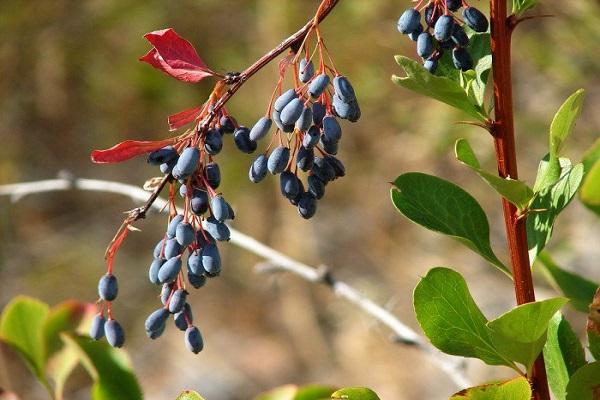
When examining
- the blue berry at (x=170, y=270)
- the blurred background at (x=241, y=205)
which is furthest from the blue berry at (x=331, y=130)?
the blurred background at (x=241, y=205)

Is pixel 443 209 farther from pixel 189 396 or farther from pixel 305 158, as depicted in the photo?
pixel 189 396

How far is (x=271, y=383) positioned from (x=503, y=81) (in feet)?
14.0

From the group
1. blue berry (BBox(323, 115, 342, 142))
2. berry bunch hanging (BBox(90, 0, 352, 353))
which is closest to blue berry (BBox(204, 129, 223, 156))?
berry bunch hanging (BBox(90, 0, 352, 353))

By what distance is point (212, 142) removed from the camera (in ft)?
2.74

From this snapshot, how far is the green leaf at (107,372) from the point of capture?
112cm

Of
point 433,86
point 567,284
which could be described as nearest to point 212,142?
point 433,86

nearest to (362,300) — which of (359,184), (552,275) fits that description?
(552,275)

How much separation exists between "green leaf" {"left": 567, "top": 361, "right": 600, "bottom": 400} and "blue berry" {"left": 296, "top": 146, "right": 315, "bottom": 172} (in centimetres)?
33

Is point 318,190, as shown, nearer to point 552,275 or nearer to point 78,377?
point 552,275

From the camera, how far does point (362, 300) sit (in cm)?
136

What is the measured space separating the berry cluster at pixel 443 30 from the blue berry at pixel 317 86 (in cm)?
9

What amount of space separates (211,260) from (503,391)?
1.06 feet

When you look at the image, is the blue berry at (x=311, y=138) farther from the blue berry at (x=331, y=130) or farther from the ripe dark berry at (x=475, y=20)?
the ripe dark berry at (x=475, y=20)

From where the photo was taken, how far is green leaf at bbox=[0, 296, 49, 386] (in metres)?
1.19
